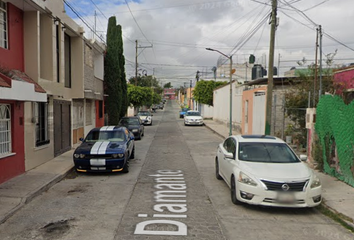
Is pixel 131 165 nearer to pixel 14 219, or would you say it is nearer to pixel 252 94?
pixel 14 219

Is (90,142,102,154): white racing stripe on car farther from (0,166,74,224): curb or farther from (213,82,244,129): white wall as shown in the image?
(213,82,244,129): white wall

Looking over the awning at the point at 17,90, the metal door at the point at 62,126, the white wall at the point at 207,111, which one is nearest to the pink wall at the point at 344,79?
the awning at the point at 17,90

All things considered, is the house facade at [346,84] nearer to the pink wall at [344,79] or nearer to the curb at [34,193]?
the pink wall at [344,79]

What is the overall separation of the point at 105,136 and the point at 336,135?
7.51 meters

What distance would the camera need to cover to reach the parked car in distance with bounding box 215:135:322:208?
20.2 feet

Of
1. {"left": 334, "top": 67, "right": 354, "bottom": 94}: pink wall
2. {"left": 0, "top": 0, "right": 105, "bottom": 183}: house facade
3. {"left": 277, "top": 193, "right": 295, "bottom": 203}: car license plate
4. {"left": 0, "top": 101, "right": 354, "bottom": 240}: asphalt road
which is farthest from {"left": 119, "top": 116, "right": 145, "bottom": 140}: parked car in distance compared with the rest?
{"left": 277, "top": 193, "right": 295, "bottom": 203}: car license plate

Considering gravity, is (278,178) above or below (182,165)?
above

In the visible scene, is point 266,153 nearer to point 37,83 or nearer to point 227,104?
point 37,83

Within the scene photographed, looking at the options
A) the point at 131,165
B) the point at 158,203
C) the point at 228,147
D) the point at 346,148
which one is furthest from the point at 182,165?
the point at 346,148

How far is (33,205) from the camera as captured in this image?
6.88 meters

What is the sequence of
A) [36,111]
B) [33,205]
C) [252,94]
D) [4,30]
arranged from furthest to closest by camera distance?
[252,94] → [36,111] → [4,30] → [33,205]

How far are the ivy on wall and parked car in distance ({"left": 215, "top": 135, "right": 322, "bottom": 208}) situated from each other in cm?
182

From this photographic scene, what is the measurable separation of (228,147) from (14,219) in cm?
540

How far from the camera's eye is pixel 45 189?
26.8 feet
